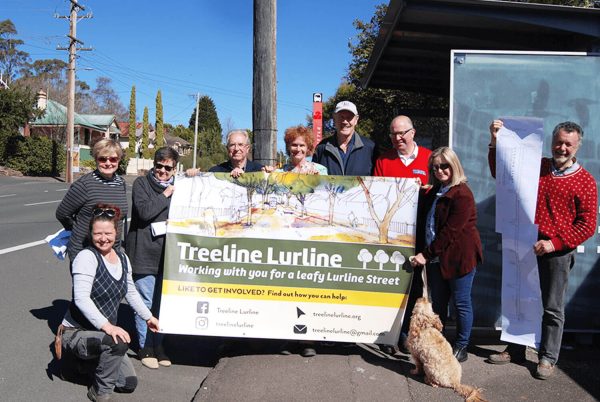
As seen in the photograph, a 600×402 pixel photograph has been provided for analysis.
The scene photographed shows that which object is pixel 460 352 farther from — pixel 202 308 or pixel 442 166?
pixel 202 308

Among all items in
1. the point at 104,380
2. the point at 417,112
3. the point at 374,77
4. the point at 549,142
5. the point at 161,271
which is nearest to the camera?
the point at 104,380

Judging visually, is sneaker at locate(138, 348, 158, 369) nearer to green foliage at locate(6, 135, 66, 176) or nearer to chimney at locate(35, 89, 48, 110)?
green foliage at locate(6, 135, 66, 176)

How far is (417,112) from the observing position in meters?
9.48

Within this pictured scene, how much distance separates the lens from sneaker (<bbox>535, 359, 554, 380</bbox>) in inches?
159

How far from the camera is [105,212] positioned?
3.85 m

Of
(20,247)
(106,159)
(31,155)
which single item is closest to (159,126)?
(31,155)

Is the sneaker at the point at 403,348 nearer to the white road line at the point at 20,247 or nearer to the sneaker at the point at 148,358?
the sneaker at the point at 148,358

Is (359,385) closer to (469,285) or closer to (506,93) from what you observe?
(469,285)

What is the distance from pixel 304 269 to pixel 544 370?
2.02 meters

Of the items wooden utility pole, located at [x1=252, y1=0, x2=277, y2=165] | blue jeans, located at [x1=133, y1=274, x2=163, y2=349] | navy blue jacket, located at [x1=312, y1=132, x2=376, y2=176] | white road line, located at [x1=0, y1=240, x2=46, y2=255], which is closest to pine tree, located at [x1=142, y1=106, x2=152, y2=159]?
white road line, located at [x1=0, y1=240, x2=46, y2=255]

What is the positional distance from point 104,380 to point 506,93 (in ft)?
13.4

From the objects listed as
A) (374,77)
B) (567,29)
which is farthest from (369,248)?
(374,77)

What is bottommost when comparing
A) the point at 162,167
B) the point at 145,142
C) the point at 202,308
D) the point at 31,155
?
the point at 202,308

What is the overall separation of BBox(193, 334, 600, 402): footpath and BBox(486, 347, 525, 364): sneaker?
5cm
